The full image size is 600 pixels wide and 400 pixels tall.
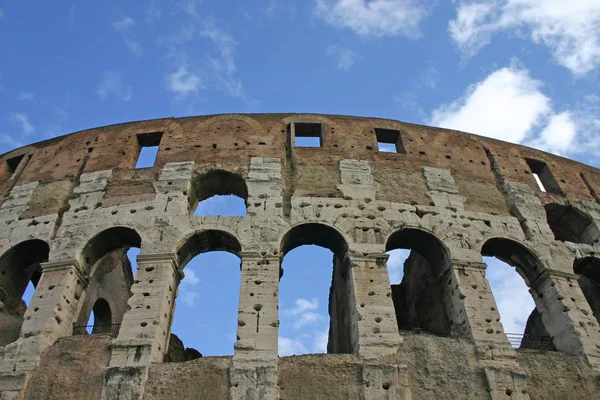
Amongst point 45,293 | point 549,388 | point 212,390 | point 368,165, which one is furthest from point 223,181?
point 549,388

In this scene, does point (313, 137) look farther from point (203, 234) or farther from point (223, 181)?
point (203, 234)

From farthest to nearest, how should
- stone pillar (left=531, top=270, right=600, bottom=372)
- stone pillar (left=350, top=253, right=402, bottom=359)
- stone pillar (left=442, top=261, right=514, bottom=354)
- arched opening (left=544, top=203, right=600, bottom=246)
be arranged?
1. arched opening (left=544, top=203, right=600, bottom=246)
2. stone pillar (left=531, top=270, right=600, bottom=372)
3. stone pillar (left=442, top=261, right=514, bottom=354)
4. stone pillar (left=350, top=253, right=402, bottom=359)

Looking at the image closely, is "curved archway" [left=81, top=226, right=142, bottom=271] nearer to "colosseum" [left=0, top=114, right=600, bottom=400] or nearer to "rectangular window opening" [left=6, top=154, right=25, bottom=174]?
"colosseum" [left=0, top=114, right=600, bottom=400]

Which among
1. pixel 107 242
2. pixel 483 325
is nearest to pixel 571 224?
pixel 483 325

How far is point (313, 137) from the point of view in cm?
1250

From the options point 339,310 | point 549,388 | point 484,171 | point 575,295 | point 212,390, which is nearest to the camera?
point 212,390

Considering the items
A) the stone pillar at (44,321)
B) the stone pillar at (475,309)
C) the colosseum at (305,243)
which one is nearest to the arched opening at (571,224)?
the colosseum at (305,243)

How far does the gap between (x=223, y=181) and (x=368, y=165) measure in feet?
10.3

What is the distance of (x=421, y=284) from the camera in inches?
460

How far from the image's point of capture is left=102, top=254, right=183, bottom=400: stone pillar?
24.2 ft

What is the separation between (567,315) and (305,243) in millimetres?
4785

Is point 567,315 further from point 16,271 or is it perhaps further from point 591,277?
point 16,271

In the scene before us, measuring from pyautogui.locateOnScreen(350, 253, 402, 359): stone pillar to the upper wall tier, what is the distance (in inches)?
70.5

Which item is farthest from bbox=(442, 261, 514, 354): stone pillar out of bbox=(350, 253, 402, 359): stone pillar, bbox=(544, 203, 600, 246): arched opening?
bbox=(544, 203, 600, 246): arched opening
